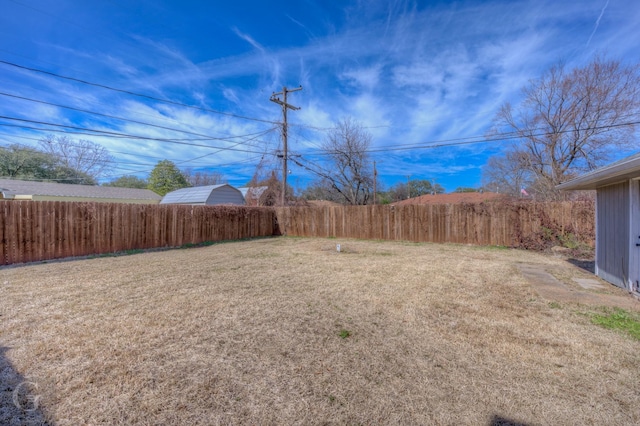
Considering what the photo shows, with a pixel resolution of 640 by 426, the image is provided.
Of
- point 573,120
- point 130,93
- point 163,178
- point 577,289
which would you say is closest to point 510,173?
point 573,120

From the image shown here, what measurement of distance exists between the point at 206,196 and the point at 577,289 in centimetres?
1887

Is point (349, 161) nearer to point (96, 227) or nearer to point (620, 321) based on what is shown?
point (96, 227)

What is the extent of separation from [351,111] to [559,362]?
56.3ft

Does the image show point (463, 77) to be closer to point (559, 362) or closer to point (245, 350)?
point (559, 362)

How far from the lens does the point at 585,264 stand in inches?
275

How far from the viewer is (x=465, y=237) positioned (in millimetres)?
10953

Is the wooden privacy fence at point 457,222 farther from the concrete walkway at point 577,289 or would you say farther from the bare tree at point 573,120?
the bare tree at point 573,120

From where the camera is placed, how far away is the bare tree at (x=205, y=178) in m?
37.6

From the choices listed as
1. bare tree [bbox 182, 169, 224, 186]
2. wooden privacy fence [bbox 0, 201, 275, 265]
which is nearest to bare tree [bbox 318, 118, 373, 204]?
wooden privacy fence [bbox 0, 201, 275, 265]

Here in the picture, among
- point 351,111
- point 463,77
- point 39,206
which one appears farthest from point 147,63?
point 463,77

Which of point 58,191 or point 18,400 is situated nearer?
point 18,400

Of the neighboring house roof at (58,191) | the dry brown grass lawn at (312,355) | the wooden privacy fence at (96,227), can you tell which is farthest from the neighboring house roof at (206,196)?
the dry brown grass lawn at (312,355)

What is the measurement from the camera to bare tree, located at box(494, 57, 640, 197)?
12.1 metres

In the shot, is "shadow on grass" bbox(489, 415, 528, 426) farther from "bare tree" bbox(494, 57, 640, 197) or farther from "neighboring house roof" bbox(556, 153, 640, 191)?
"bare tree" bbox(494, 57, 640, 197)
